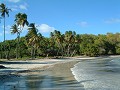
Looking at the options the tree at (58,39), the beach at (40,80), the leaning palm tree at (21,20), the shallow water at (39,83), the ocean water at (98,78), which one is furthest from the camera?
the tree at (58,39)

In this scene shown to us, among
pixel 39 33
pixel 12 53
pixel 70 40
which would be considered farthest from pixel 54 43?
pixel 12 53

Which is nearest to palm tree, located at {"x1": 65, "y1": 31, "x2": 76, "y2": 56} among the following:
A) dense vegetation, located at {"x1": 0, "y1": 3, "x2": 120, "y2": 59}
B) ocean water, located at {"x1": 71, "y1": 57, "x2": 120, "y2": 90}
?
dense vegetation, located at {"x1": 0, "y1": 3, "x2": 120, "y2": 59}

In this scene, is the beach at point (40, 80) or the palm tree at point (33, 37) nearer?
the beach at point (40, 80)

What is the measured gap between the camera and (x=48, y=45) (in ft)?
414

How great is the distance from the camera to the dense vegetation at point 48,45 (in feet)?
336

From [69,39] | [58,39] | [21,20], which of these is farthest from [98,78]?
[69,39]

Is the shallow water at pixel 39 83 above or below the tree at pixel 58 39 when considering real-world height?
below

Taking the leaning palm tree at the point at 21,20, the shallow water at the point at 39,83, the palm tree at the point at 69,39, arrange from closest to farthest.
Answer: the shallow water at the point at 39,83 < the leaning palm tree at the point at 21,20 < the palm tree at the point at 69,39

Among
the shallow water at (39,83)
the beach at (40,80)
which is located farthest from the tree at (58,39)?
the shallow water at (39,83)

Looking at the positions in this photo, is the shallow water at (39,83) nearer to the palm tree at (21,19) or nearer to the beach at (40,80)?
the beach at (40,80)

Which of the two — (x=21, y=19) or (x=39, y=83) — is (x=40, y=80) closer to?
(x=39, y=83)

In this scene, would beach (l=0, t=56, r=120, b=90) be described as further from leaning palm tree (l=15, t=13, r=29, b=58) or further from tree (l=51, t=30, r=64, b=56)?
tree (l=51, t=30, r=64, b=56)

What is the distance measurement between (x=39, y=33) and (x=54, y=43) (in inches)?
783

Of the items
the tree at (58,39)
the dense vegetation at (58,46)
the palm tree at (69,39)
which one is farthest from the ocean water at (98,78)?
the palm tree at (69,39)
